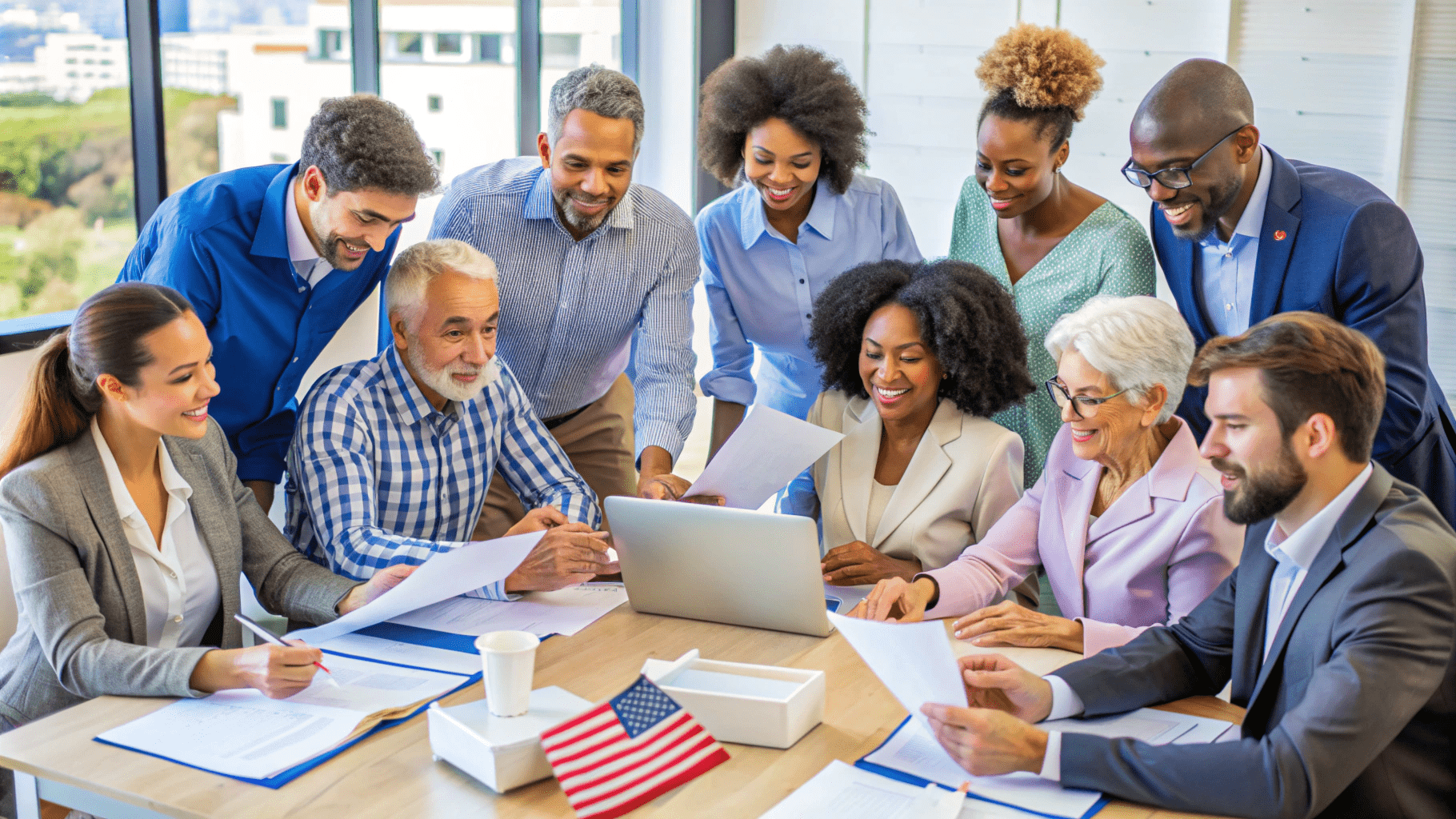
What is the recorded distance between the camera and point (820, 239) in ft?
10.8

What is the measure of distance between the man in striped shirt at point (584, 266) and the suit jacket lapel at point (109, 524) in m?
0.98

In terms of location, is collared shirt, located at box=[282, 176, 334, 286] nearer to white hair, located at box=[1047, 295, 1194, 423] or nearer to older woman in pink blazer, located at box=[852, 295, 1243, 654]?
older woman in pink blazer, located at box=[852, 295, 1243, 654]

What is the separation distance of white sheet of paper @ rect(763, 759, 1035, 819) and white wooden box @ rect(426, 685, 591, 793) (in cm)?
32

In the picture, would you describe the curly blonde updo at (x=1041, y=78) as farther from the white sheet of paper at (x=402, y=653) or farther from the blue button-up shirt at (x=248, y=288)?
the white sheet of paper at (x=402, y=653)

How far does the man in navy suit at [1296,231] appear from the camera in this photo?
8.19 feet

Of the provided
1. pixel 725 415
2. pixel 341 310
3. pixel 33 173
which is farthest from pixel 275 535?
pixel 33 173

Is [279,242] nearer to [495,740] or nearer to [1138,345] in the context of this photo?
[495,740]

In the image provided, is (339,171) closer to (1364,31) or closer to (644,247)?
(644,247)

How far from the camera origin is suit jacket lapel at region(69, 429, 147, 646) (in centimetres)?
200

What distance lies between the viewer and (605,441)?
338 centimetres

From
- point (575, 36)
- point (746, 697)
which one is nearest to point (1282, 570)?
point (746, 697)

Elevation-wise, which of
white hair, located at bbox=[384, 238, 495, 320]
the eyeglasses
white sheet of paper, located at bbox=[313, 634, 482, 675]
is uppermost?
white hair, located at bbox=[384, 238, 495, 320]

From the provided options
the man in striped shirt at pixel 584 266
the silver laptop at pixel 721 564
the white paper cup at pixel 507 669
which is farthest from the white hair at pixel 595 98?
the white paper cup at pixel 507 669

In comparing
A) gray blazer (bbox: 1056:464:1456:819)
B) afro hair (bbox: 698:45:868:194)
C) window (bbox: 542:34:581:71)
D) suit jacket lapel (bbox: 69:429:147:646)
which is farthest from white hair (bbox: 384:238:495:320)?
window (bbox: 542:34:581:71)
